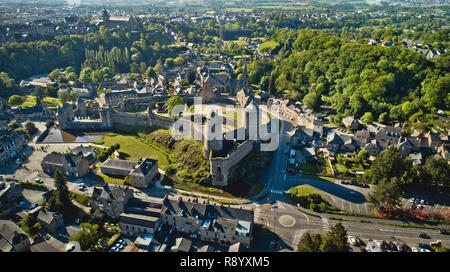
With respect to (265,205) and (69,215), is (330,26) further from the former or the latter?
(69,215)

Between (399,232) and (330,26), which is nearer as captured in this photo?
(399,232)

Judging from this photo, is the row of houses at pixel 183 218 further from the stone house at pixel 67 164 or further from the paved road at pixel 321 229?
the stone house at pixel 67 164

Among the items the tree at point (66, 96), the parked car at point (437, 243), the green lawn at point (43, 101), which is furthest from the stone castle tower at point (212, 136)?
the green lawn at point (43, 101)

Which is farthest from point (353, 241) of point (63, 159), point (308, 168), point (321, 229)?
point (63, 159)

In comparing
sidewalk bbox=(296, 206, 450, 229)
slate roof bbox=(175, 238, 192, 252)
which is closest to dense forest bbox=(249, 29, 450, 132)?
sidewalk bbox=(296, 206, 450, 229)

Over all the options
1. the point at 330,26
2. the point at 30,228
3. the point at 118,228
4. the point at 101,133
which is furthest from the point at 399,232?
the point at 330,26

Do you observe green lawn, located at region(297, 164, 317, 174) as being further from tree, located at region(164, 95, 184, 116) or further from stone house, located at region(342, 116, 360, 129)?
tree, located at region(164, 95, 184, 116)
